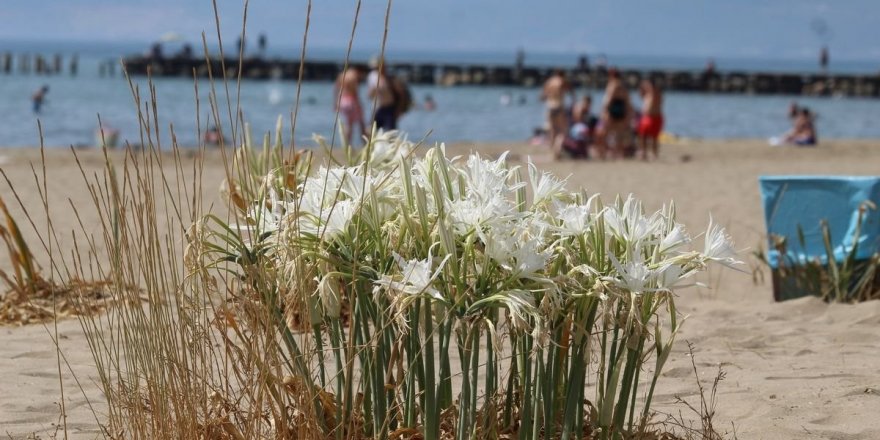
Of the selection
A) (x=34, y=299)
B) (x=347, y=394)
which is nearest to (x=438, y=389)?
(x=347, y=394)

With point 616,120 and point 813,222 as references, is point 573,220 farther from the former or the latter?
point 616,120

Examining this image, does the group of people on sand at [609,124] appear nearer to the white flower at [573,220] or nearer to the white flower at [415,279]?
the white flower at [573,220]

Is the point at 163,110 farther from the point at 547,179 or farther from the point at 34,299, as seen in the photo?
the point at 547,179

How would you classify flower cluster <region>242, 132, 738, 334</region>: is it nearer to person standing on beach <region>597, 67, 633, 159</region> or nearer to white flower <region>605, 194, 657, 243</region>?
white flower <region>605, 194, 657, 243</region>

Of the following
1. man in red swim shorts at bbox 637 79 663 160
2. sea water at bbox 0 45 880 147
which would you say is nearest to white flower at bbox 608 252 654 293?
man in red swim shorts at bbox 637 79 663 160

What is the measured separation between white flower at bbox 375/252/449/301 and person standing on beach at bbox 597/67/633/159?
13017mm

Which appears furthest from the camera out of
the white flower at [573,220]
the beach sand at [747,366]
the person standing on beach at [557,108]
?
the person standing on beach at [557,108]

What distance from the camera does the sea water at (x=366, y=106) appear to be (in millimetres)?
25141

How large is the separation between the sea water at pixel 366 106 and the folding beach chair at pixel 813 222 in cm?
1328

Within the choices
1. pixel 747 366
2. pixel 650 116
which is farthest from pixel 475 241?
pixel 650 116

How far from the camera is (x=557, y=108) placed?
581 inches

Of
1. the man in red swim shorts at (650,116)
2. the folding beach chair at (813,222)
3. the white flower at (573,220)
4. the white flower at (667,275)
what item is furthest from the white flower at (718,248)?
the man in red swim shorts at (650,116)

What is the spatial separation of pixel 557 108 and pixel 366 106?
18.8 metres

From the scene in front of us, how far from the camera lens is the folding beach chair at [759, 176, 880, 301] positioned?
5219 mm
